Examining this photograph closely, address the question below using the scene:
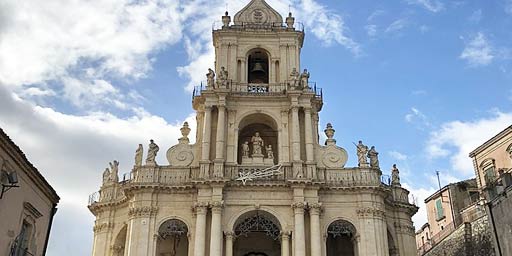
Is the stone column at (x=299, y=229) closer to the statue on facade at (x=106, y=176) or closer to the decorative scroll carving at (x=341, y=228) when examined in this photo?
the decorative scroll carving at (x=341, y=228)

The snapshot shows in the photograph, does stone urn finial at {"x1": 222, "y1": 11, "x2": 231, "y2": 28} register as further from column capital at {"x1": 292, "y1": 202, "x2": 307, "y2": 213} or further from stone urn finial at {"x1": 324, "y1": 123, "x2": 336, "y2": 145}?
column capital at {"x1": 292, "y1": 202, "x2": 307, "y2": 213}

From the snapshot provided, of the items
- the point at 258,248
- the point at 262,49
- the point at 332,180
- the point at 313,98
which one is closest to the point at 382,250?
the point at 332,180

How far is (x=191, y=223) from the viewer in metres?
30.3

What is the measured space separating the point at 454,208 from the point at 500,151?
490 inches

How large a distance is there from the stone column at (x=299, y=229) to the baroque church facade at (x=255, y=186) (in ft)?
0.18

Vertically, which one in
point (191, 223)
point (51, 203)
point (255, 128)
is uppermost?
point (255, 128)

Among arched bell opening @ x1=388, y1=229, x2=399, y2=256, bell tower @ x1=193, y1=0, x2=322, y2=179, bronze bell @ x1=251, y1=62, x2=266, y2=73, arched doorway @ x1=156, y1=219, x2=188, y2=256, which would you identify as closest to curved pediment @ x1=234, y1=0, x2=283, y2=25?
bell tower @ x1=193, y1=0, x2=322, y2=179

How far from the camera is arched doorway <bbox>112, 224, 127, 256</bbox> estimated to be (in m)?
33.0

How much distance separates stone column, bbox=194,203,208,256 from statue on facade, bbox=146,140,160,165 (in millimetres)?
4200

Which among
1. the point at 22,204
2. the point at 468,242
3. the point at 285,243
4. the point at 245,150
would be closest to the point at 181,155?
the point at 245,150

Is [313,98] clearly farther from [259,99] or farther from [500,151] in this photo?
[500,151]

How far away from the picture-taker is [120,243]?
1321 inches

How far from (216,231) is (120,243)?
7.84 m

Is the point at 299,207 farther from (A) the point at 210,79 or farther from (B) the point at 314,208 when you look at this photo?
(A) the point at 210,79
